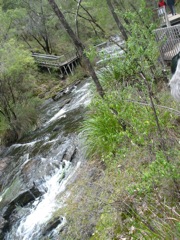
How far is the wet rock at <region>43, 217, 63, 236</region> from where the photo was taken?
224 inches

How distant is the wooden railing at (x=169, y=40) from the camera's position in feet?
29.1

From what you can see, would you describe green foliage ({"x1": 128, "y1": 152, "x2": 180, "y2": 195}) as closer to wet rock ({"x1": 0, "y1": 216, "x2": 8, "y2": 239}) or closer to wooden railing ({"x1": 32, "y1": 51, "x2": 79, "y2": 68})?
wet rock ({"x1": 0, "y1": 216, "x2": 8, "y2": 239})

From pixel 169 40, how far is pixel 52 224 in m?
7.12

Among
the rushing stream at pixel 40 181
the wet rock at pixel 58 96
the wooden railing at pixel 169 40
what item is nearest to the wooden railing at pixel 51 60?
the wet rock at pixel 58 96

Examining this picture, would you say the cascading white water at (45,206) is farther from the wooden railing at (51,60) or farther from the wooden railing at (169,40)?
the wooden railing at (51,60)

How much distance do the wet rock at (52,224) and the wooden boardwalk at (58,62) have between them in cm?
1990

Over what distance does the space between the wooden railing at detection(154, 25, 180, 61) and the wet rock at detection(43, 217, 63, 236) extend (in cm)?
602

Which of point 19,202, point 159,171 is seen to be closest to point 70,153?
point 19,202

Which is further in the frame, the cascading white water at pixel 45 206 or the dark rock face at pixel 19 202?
the dark rock face at pixel 19 202

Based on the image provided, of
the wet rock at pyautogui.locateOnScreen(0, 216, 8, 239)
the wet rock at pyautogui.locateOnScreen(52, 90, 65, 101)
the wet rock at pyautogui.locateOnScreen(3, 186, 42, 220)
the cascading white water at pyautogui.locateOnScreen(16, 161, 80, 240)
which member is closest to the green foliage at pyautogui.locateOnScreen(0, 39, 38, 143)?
the wet rock at pyautogui.locateOnScreen(52, 90, 65, 101)

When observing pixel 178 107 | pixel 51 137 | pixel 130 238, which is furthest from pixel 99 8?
pixel 130 238

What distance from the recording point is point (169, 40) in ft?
30.9

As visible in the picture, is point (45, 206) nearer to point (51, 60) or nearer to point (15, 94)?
point (15, 94)

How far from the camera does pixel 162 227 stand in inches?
113
